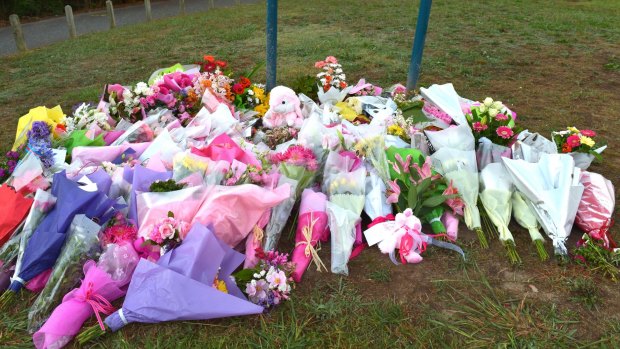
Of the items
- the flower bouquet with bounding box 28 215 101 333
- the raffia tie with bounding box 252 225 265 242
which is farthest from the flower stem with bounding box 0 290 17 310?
the raffia tie with bounding box 252 225 265 242

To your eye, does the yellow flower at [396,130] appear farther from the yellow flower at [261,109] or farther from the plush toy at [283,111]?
the yellow flower at [261,109]

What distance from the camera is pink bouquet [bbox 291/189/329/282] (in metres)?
2.51

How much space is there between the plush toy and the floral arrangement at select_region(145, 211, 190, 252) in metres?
1.68

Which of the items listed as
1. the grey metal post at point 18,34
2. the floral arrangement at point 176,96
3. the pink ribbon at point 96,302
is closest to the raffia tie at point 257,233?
the pink ribbon at point 96,302

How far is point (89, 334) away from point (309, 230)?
1.15 meters

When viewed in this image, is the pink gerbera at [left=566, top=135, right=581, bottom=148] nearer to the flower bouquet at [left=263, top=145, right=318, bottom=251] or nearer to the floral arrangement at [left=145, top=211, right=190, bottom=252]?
the flower bouquet at [left=263, top=145, right=318, bottom=251]

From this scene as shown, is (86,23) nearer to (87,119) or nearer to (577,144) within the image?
(87,119)

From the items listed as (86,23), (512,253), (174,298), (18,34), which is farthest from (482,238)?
(86,23)

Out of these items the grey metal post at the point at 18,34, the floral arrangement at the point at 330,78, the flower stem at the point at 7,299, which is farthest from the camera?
the grey metal post at the point at 18,34

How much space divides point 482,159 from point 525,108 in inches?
73.3

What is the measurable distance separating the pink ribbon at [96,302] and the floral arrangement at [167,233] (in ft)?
1.04

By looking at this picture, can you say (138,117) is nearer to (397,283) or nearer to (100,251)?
(100,251)

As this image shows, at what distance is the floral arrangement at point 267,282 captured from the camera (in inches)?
88.6

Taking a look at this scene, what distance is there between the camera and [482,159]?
3.28 meters
